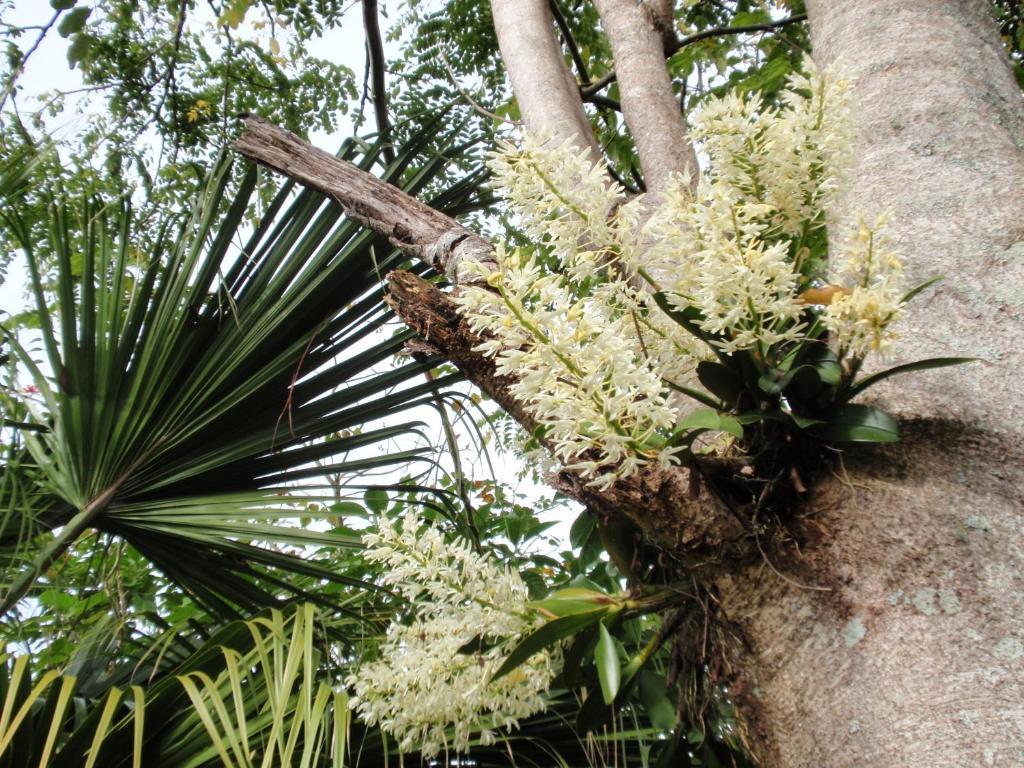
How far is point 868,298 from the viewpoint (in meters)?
0.82

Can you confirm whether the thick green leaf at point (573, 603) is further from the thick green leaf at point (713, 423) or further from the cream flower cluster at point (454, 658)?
the thick green leaf at point (713, 423)

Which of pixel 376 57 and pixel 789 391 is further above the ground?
pixel 376 57

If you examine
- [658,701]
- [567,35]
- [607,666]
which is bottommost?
[658,701]

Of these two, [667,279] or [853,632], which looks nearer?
[853,632]

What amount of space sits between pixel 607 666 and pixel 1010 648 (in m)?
0.46

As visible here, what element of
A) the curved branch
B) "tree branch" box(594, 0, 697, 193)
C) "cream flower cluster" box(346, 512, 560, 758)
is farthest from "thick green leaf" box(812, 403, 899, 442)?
the curved branch

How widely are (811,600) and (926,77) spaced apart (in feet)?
2.82

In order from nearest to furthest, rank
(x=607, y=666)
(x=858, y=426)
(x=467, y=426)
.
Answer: (x=858, y=426) < (x=607, y=666) < (x=467, y=426)

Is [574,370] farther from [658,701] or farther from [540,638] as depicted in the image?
[658,701]

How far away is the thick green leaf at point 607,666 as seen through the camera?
100 centimetres

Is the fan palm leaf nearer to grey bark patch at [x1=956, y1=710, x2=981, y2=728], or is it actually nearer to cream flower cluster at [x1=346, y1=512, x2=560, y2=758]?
cream flower cluster at [x1=346, y1=512, x2=560, y2=758]

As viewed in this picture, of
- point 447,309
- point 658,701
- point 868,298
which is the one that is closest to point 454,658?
point 658,701

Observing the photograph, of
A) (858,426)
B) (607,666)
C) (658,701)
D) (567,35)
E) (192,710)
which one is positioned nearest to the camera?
(858,426)

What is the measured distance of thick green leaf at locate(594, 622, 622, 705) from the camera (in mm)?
1002
